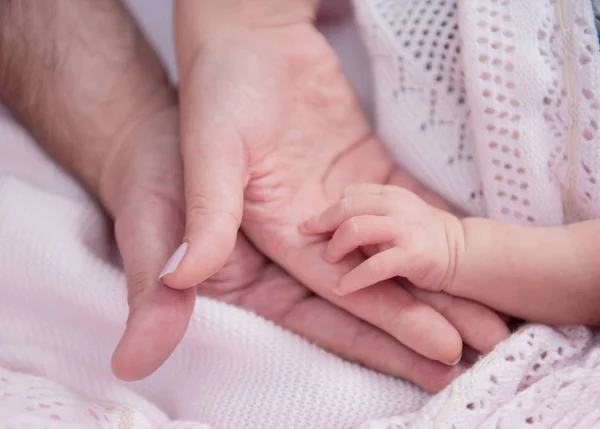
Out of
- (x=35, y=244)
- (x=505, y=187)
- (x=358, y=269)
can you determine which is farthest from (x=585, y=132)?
(x=35, y=244)

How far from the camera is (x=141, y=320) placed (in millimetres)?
524

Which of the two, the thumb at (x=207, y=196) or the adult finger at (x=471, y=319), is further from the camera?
the adult finger at (x=471, y=319)

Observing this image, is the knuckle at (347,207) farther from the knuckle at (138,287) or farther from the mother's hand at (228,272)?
the knuckle at (138,287)

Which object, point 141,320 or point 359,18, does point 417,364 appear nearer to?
point 141,320

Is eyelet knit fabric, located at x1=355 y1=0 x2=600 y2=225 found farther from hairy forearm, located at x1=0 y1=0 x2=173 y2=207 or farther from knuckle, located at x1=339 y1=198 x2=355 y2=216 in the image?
hairy forearm, located at x1=0 y1=0 x2=173 y2=207

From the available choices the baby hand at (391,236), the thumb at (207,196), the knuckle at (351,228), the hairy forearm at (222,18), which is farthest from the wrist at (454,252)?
the hairy forearm at (222,18)

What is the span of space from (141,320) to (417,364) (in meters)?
0.30

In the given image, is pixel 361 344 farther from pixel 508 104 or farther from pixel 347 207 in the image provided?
pixel 508 104

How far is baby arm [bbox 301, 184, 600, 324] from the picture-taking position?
66cm

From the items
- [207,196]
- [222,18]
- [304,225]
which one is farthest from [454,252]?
[222,18]

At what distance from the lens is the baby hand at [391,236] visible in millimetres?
638

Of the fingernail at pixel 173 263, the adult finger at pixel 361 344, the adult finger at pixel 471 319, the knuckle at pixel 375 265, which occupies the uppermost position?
the fingernail at pixel 173 263

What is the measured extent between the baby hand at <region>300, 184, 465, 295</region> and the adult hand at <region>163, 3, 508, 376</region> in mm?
28

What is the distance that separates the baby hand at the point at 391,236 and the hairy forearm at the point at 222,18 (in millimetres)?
264
